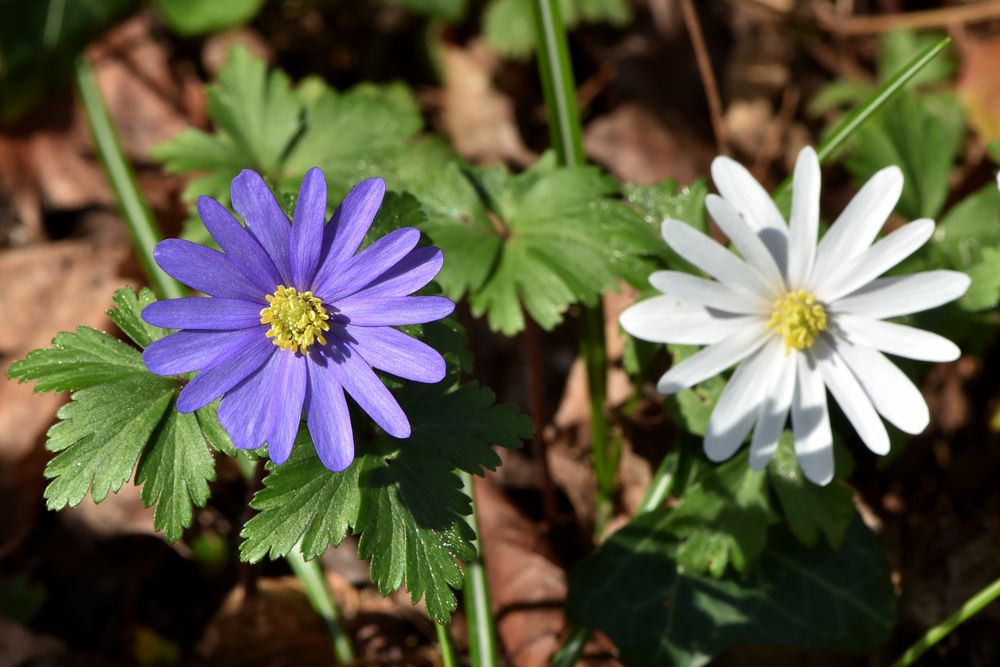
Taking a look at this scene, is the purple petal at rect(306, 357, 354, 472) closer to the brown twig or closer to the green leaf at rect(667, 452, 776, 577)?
the green leaf at rect(667, 452, 776, 577)

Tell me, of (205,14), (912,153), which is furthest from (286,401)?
(205,14)

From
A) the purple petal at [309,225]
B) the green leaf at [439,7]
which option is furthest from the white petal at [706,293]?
the green leaf at [439,7]

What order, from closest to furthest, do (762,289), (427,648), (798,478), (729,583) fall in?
(762,289), (798,478), (729,583), (427,648)

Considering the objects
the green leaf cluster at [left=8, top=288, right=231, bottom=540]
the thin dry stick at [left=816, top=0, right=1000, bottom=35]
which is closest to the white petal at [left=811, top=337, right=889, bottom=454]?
the green leaf cluster at [left=8, top=288, right=231, bottom=540]

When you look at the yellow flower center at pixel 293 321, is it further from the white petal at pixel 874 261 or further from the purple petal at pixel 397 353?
the white petal at pixel 874 261

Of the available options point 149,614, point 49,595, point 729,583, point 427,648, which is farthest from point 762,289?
point 49,595

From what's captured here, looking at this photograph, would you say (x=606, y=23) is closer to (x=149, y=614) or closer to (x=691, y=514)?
(x=691, y=514)

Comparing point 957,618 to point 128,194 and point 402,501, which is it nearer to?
point 402,501

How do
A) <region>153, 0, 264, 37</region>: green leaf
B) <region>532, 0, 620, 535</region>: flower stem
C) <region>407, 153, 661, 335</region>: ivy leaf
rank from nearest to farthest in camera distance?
<region>407, 153, 661, 335</region>: ivy leaf < <region>532, 0, 620, 535</region>: flower stem < <region>153, 0, 264, 37</region>: green leaf
